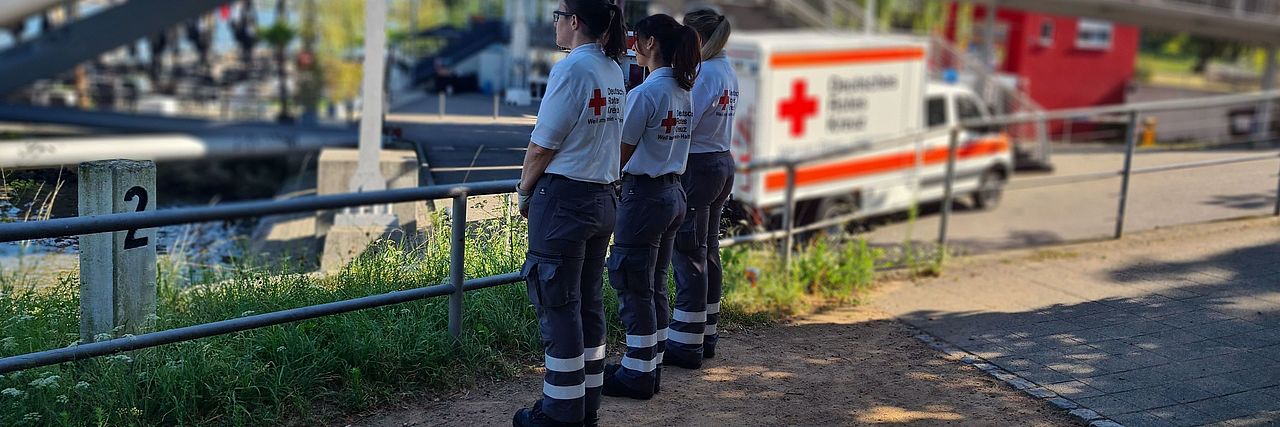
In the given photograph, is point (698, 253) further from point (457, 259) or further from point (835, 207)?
point (835, 207)

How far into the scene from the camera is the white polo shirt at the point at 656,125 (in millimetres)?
4430

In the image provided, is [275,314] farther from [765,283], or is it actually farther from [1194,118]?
[1194,118]

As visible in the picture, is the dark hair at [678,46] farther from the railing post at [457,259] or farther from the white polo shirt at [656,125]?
the railing post at [457,259]

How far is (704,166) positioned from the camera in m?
4.98

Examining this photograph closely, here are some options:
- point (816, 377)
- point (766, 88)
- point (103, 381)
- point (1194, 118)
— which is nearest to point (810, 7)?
point (1194, 118)

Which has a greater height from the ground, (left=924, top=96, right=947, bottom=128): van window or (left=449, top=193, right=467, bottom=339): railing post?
(left=924, top=96, right=947, bottom=128): van window

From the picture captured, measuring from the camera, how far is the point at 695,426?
4539 millimetres

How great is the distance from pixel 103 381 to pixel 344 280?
127cm

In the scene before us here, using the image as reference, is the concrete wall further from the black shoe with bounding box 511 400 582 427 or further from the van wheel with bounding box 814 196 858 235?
the van wheel with bounding box 814 196 858 235

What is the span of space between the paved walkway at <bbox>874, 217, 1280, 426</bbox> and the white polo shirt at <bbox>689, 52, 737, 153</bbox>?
1.85m

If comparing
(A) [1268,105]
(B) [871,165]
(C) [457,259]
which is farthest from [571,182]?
(A) [1268,105]

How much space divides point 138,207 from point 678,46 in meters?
2.53

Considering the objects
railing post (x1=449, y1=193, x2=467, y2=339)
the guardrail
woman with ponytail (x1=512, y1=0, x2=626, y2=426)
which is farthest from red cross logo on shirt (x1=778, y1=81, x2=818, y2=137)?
woman with ponytail (x1=512, y1=0, x2=626, y2=426)

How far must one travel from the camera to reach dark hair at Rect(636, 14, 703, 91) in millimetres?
4473
